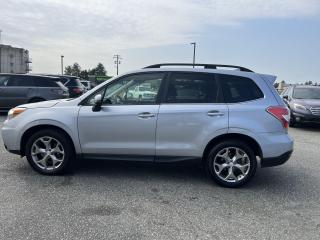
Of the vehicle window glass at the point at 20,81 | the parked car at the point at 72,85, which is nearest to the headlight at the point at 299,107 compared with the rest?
the vehicle window glass at the point at 20,81

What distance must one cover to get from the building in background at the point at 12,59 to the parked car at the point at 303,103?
9275 centimetres

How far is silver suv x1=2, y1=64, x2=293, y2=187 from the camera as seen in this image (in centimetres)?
553

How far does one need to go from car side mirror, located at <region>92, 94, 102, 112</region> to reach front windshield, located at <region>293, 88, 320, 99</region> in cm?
997

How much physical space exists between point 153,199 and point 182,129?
115 centimetres

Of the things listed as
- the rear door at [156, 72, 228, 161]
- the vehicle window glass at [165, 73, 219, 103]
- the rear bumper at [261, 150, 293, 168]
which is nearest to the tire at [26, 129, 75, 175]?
the rear door at [156, 72, 228, 161]

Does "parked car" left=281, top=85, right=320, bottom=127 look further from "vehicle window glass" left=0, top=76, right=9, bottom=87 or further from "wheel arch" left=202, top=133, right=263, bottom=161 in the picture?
"vehicle window glass" left=0, top=76, right=9, bottom=87

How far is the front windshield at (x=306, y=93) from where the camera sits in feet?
45.0

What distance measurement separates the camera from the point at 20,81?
14.1m

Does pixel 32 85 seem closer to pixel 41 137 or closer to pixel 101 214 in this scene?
pixel 41 137

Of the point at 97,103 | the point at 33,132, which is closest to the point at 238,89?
the point at 97,103

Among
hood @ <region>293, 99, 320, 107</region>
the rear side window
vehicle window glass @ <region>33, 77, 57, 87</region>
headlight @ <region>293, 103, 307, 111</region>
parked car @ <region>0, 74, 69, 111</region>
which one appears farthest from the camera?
vehicle window glass @ <region>33, 77, 57, 87</region>

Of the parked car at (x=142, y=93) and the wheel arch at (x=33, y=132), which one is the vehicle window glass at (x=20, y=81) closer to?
the wheel arch at (x=33, y=132)

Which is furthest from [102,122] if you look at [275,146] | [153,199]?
[275,146]

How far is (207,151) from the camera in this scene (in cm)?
569
